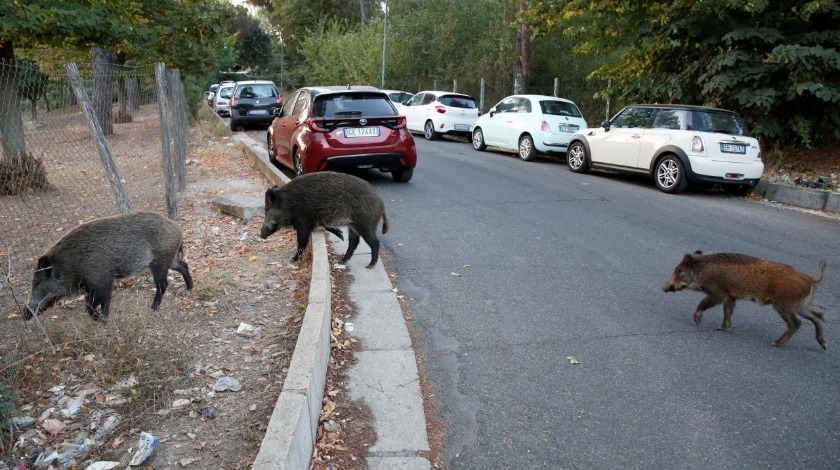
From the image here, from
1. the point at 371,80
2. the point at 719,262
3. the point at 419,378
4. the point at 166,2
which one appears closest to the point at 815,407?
the point at 719,262

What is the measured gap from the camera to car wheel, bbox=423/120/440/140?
21500mm

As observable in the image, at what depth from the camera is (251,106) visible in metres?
23.6

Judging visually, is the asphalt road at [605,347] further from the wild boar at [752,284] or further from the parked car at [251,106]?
the parked car at [251,106]

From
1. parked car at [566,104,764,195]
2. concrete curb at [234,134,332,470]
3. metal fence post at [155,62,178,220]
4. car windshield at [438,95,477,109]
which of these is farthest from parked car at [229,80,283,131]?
concrete curb at [234,134,332,470]

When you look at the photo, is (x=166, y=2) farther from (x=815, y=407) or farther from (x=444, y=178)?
(x=815, y=407)

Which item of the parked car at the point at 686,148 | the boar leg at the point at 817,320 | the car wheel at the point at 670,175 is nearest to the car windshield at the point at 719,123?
the parked car at the point at 686,148

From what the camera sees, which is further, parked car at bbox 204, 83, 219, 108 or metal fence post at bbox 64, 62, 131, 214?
parked car at bbox 204, 83, 219, 108

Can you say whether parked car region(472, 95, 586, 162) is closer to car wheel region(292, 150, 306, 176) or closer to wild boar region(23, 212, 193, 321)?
car wheel region(292, 150, 306, 176)

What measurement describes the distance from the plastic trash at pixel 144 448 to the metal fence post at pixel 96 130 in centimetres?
414

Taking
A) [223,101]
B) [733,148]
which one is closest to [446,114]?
[733,148]

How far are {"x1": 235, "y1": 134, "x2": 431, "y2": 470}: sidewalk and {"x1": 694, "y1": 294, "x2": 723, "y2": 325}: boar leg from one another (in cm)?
247

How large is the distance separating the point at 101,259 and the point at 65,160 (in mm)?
7106

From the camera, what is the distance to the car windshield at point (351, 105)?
1080cm

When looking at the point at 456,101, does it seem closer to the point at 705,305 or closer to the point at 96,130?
the point at 96,130
